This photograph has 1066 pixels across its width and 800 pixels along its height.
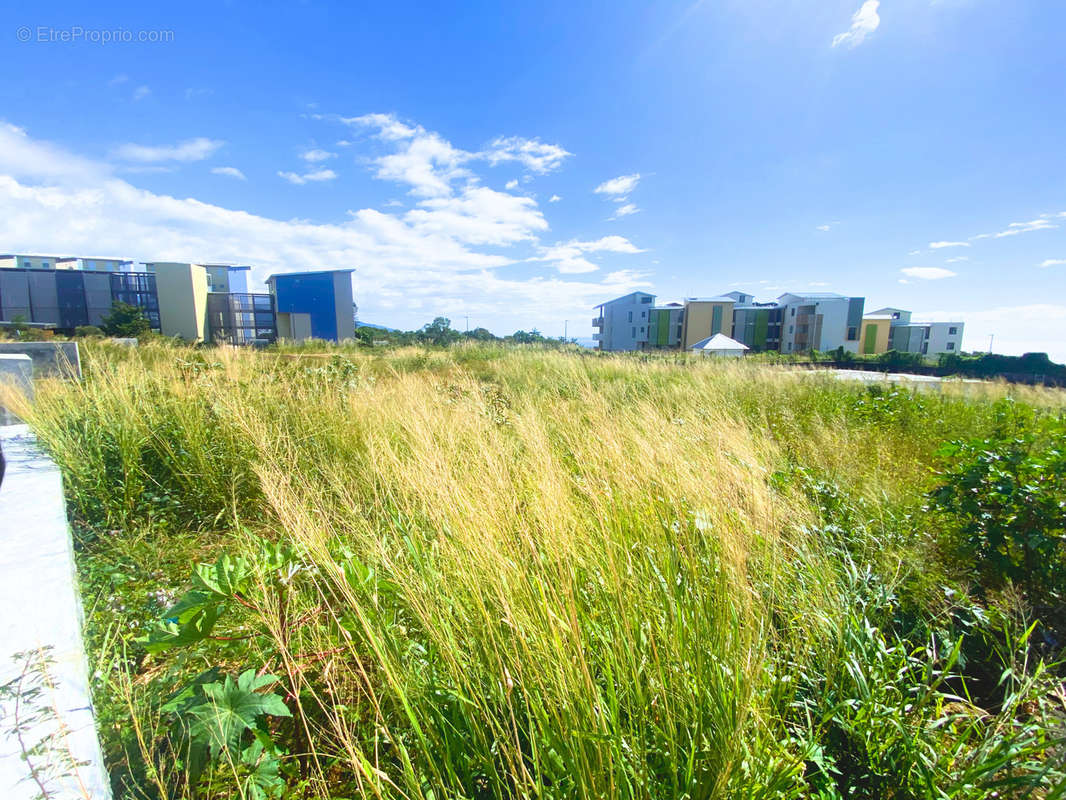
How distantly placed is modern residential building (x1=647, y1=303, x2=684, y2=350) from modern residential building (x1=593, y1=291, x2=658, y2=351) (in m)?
0.81

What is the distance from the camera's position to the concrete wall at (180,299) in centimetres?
3303

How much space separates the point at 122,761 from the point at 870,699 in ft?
6.47

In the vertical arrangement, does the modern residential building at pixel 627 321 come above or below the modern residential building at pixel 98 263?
below

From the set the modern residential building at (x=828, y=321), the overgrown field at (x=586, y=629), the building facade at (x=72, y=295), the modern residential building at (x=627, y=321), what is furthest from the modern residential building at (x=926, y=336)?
the building facade at (x=72, y=295)

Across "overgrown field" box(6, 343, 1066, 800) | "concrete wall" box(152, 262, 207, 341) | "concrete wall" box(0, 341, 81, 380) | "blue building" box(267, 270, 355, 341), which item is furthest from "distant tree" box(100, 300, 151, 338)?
"overgrown field" box(6, 343, 1066, 800)

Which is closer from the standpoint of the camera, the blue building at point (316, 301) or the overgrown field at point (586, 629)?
the overgrown field at point (586, 629)

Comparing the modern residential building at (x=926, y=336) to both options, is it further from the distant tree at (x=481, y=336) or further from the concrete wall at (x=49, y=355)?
the concrete wall at (x=49, y=355)

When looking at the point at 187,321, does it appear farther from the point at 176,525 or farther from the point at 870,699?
the point at 870,699

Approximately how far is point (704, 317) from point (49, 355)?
43278 mm

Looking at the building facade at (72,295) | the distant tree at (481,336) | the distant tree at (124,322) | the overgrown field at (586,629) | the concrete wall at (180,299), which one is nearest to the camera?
the overgrown field at (586,629)

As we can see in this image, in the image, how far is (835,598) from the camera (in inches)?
60.0

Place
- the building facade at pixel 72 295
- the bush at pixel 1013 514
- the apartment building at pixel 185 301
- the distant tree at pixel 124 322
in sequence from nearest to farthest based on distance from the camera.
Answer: the bush at pixel 1013 514 → the distant tree at pixel 124 322 → the apartment building at pixel 185 301 → the building facade at pixel 72 295

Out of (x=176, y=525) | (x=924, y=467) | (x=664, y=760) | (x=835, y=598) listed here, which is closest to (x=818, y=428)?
(x=924, y=467)

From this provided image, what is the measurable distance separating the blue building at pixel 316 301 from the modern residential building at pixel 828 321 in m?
42.3
